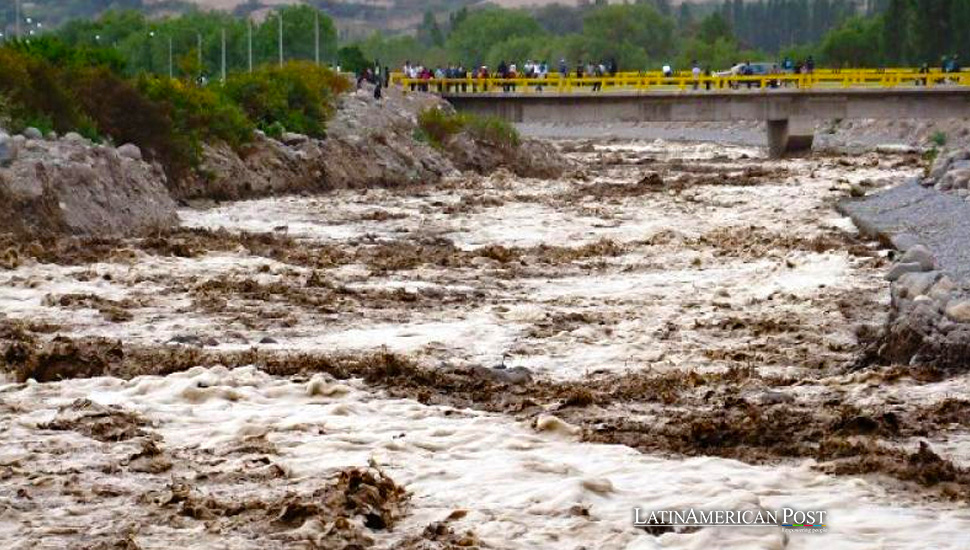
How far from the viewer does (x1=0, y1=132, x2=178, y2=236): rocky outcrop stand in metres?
30.7

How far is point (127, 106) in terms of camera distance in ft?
140

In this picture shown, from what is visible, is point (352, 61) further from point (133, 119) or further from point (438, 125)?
point (133, 119)

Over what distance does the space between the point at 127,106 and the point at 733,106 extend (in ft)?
94.2

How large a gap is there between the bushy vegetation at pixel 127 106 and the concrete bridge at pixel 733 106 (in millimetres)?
15261

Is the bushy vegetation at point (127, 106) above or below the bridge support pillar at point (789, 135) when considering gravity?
above

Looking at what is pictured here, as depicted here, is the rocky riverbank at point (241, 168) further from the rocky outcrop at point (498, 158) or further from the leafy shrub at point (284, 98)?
the leafy shrub at point (284, 98)

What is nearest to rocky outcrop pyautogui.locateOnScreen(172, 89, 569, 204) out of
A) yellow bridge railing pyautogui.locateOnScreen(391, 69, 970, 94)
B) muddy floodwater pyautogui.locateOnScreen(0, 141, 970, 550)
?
yellow bridge railing pyautogui.locateOnScreen(391, 69, 970, 94)

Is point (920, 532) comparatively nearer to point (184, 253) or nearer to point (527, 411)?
point (527, 411)

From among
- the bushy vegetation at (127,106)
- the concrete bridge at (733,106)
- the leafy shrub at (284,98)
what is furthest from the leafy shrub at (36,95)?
the concrete bridge at (733,106)

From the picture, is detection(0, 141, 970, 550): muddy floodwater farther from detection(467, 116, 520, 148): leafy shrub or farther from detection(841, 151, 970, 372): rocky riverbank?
detection(467, 116, 520, 148): leafy shrub

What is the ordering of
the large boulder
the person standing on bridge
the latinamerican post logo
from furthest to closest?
the person standing on bridge
the large boulder
the latinamerican post logo

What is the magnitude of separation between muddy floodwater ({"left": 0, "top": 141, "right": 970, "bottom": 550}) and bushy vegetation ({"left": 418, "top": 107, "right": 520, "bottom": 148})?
2735 cm

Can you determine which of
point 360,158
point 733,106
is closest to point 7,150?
point 360,158

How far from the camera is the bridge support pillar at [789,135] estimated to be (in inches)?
2603
